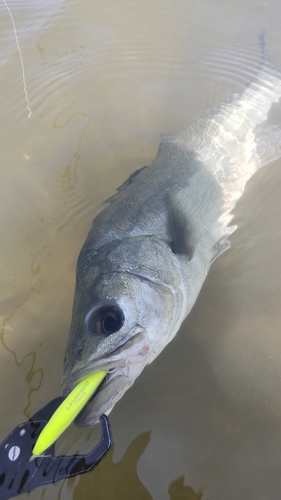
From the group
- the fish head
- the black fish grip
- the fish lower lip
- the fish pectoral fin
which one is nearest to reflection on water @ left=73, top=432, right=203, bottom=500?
the black fish grip

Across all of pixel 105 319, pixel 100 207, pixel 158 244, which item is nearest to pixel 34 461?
pixel 105 319

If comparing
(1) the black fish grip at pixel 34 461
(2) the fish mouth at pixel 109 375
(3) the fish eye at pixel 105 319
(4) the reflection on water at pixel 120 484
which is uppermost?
(3) the fish eye at pixel 105 319

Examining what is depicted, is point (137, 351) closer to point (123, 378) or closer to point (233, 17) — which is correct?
point (123, 378)

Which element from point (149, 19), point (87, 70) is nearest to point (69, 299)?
point (87, 70)

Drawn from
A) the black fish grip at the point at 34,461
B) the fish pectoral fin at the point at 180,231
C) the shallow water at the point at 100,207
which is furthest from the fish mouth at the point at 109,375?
the fish pectoral fin at the point at 180,231

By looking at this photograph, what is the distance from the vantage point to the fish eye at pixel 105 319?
195 centimetres

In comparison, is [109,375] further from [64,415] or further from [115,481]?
[115,481]

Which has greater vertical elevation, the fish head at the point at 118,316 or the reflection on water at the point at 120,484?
the fish head at the point at 118,316

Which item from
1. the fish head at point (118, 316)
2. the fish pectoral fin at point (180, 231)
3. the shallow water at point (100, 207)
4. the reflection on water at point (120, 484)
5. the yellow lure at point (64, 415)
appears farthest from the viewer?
the fish pectoral fin at point (180, 231)

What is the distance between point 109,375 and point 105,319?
0.29m

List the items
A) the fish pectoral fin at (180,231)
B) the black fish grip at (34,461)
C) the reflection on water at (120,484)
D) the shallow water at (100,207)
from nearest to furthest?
the black fish grip at (34,461), the reflection on water at (120,484), the shallow water at (100,207), the fish pectoral fin at (180,231)

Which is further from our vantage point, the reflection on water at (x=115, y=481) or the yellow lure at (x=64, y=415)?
the reflection on water at (x=115, y=481)

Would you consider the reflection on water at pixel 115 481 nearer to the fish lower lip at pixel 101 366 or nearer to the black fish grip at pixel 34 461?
the black fish grip at pixel 34 461

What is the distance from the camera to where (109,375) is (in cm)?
188
